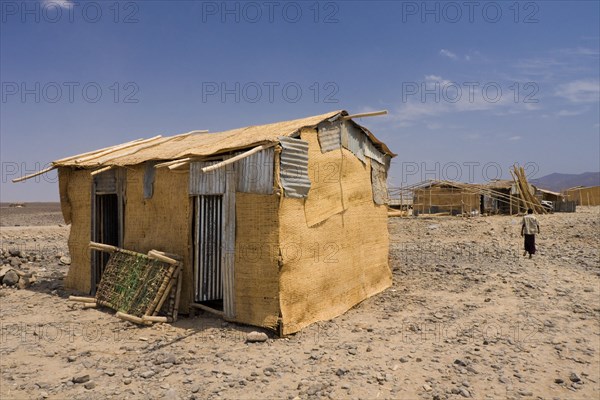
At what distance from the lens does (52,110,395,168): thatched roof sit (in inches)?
272

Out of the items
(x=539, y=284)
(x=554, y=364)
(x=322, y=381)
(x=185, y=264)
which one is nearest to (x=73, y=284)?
(x=185, y=264)

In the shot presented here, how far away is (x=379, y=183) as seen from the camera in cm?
965

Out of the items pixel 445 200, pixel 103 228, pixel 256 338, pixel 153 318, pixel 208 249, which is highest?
pixel 445 200

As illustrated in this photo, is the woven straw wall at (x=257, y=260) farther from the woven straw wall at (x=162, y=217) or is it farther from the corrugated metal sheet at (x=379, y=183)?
the corrugated metal sheet at (x=379, y=183)

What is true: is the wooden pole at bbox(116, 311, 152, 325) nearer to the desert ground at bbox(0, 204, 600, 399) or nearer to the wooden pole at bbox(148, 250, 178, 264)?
the desert ground at bbox(0, 204, 600, 399)

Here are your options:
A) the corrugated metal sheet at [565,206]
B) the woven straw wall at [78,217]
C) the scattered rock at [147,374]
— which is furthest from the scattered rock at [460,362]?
the corrugated metal sheet at [565,206]

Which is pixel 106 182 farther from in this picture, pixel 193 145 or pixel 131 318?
pixel 131 318

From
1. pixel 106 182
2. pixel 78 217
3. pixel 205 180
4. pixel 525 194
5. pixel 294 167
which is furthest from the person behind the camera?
pixel 525 194

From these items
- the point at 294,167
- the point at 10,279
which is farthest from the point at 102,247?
the point at 294,167

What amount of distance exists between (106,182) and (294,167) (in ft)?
15.6

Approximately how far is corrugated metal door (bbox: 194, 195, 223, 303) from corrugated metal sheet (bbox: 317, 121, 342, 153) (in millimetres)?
Answer: 1962

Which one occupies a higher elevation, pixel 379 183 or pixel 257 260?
pixel 379 183

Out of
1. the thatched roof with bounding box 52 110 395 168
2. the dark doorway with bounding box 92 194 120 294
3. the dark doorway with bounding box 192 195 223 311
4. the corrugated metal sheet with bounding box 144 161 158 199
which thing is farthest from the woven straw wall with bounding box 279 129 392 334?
the dark doorway with bounding box 92 194 120 294

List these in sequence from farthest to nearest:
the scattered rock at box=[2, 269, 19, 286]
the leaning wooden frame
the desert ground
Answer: the scattered rock at box=[2, 269, 19, 286] < the leaning wooden frame < the desert ground
